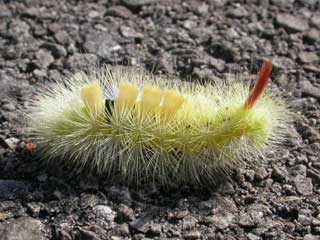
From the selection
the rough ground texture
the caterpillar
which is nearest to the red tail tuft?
the caterpillar

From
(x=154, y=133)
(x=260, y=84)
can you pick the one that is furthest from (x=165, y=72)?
(x=260, y=84)

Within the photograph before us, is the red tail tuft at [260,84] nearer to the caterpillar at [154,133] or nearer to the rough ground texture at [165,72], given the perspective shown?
the caterpillar at [154,133]

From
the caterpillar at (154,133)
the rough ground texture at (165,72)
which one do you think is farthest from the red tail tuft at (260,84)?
the rough ground texture at (165,72)

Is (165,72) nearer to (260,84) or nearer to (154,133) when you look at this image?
(154,133)

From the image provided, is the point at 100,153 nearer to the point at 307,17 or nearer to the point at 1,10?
the point at 1,10

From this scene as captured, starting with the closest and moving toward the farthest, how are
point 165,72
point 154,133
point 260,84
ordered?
point 260,84
point 154,133
point 165,72

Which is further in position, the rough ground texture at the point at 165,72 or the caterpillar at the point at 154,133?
the caterpillar at the point at 154,133

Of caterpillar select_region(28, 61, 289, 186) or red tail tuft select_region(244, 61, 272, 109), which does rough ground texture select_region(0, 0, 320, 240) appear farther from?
red tail tuft select_region(244, 61, 272, 109)
